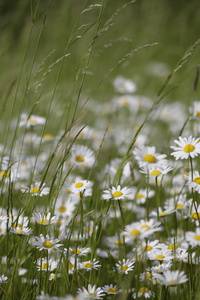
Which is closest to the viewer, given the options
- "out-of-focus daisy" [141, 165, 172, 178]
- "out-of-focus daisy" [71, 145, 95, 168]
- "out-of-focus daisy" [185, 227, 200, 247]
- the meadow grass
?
"out-of-focus daisy" [185, 227, 200, 247]

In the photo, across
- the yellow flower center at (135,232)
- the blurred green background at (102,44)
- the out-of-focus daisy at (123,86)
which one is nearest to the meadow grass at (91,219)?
the yellow flower center at (135,232)

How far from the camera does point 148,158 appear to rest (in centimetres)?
110

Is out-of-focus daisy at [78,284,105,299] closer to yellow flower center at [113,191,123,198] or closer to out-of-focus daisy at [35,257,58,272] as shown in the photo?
out-of-focus daisy at [35,257,58,272]

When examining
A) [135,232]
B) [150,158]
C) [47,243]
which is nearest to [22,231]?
[47,243]

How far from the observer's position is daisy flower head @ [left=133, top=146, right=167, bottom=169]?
1072 millimetres

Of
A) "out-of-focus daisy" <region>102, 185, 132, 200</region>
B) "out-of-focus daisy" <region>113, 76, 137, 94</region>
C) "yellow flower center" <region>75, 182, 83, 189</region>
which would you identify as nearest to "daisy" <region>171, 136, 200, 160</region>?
"out-of-focus daisy" <region>102, 185, 132, 200</region>

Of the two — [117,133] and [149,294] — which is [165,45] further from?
[149,294]

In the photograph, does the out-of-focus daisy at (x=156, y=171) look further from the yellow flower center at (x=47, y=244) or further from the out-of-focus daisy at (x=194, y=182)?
the yellow flower center at (x=47, y=244)

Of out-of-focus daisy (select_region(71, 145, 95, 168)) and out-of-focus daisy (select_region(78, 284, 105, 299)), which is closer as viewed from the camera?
out-of-focus daisy (select_region(78, 284, 105, 299))

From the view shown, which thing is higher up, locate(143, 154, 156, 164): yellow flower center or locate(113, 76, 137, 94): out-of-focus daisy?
locate(113, 76, 137, 94): out-of-focus daisy

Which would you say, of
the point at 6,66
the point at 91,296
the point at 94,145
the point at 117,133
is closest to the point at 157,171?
the point at 91,296

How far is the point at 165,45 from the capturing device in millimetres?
5191

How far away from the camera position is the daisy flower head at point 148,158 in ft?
3.52

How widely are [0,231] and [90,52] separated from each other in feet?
1.96
